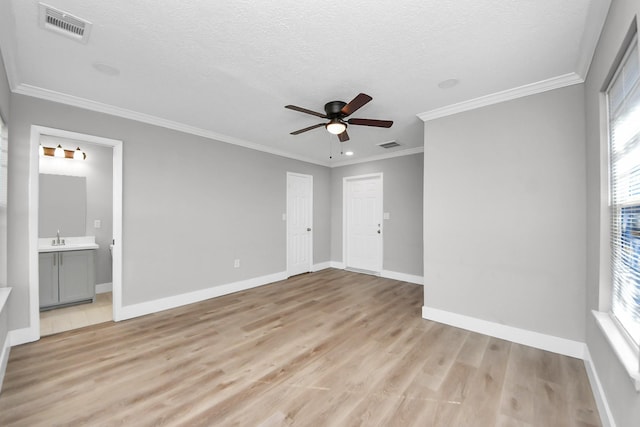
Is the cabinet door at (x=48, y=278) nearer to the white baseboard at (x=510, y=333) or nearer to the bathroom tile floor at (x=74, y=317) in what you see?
the bathroom tile floor at (x=74, y=317)

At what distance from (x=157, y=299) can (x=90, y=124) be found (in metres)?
2.32

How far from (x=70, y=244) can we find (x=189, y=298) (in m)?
2.15

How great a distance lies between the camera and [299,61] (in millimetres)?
2178

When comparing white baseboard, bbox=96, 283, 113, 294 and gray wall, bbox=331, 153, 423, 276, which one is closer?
white baseboard, bbox=96, 283, 113, 294

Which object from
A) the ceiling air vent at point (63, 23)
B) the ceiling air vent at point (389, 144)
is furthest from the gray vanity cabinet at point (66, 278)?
the ceiling air vent at point (389, 144)

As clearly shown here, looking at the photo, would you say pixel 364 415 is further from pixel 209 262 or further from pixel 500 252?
pixel 209 262

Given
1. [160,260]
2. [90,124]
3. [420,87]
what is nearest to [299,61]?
[420,87]

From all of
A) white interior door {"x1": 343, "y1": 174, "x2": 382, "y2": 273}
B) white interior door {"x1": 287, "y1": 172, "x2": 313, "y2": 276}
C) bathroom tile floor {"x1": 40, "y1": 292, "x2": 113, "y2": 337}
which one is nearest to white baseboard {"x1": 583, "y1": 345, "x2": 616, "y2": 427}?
white interior door {"x1": 343, "y1": 174, "x2": 382, "y2": 273}

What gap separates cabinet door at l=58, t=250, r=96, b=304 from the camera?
366 cm

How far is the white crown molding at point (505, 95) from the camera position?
95.3 inches

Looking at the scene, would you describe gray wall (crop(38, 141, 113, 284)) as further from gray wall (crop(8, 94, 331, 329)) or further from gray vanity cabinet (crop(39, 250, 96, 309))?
gray wall (crop(8, 94, 331, 329))

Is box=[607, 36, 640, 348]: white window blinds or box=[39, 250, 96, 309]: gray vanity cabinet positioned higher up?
box=[607, 36, 640, 348]: white window blinds

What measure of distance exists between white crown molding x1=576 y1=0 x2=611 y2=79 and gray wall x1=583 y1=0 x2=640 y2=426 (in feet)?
0.15

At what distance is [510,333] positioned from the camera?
272 cm
